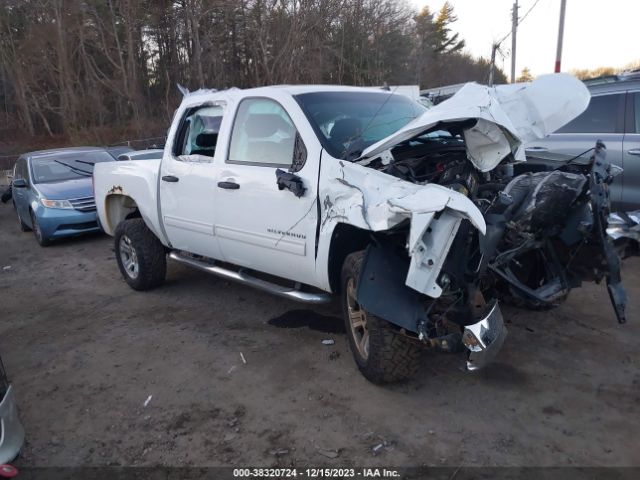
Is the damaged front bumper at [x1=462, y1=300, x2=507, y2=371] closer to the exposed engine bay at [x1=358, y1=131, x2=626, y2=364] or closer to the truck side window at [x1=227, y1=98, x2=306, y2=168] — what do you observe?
the exposed engine bay at [x1=358, y1=131, x2=626, y2=364]

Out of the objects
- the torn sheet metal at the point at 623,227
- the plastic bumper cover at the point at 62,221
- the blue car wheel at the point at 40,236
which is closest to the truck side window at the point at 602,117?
the torn sheet metal at the point at 623,227

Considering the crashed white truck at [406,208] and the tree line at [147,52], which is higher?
the tree line at [147,52]

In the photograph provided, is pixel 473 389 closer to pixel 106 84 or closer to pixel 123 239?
pixel 123 239

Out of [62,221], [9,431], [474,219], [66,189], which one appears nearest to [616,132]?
[474,219]

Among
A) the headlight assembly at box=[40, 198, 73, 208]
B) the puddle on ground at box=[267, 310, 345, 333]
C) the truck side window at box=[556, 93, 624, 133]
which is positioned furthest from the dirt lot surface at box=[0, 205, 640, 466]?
the headlight assembly at box=[40, 198, 73, 208]

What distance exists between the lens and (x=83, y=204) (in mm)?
9039

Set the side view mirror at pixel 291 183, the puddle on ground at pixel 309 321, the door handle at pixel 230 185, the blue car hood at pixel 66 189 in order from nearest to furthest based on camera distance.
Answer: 1. the side view mirror at pixel 291 183
2. the door handle at pixel 230 185
3. the puddle on ground at pixel 309 321
4. the blue car hood at pixel 66 189

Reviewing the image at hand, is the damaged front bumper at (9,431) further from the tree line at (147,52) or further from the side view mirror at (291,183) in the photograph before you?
the tree line at (147,52)

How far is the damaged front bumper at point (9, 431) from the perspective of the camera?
263cm

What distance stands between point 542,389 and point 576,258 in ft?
2.84

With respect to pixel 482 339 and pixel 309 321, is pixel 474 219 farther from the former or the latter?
pixel 309 321

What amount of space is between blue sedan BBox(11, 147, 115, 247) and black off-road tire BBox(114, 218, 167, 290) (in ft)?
11.1

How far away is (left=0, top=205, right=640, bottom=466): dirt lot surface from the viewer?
9.93ft

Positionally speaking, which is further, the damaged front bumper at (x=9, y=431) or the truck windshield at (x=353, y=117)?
the truck windshield at (x=353, y=117)
